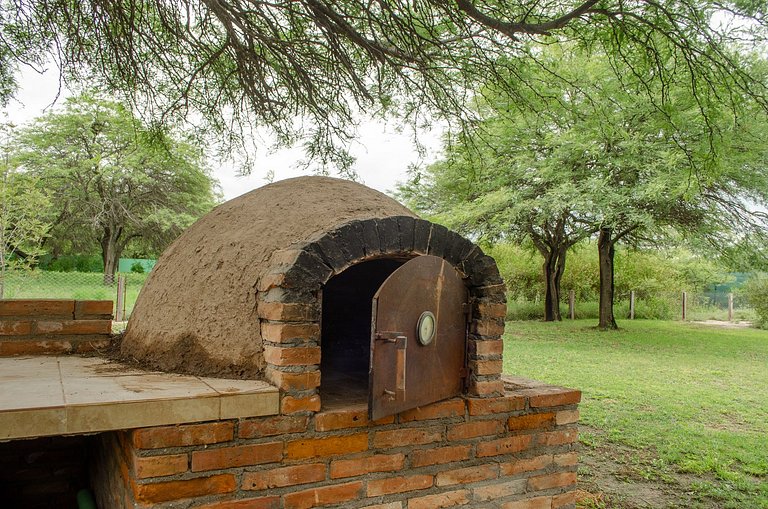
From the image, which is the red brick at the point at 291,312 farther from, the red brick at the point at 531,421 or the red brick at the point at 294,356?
the red brick at the point at 531,421

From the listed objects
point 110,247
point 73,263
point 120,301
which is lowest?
point 120,301

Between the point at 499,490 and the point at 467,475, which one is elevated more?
the point at 467,475

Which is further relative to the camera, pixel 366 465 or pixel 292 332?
pixel 366 465

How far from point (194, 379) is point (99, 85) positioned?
3537 mm

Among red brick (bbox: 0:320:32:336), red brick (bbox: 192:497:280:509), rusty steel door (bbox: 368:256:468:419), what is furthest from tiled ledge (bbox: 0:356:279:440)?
red brick (bbox: 0:320:32:336)

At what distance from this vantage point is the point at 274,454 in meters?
2.28

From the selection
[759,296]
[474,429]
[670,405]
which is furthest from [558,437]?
[759,296]

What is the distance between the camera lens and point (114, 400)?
6.70ft

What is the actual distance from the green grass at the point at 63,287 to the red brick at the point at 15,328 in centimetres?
790

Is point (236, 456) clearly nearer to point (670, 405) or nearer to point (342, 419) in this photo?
point (342, 419)

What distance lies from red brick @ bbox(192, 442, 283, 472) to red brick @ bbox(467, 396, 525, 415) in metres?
1.02

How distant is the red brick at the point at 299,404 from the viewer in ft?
7.59

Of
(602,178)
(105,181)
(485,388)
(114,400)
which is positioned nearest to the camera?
(114,400)

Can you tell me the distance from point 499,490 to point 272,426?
130cm
